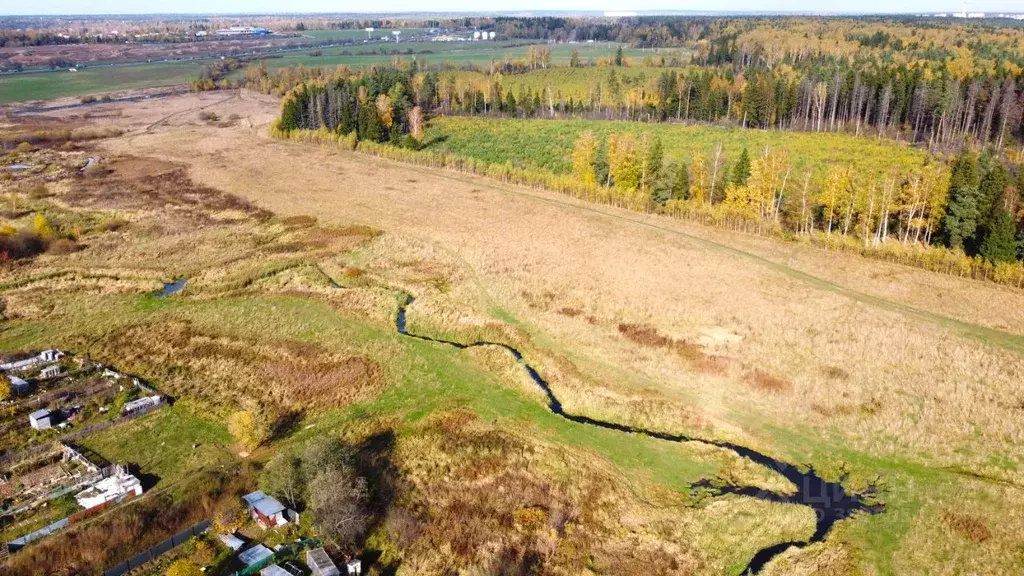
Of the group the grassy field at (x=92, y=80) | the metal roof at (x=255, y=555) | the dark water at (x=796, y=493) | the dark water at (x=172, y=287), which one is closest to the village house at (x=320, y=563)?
the metal roof at (x=255, y=555)

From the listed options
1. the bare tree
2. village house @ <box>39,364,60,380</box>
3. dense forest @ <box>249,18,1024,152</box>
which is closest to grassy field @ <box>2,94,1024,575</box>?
the bare tree

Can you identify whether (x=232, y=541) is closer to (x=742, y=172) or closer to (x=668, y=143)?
(x=742, y=172)

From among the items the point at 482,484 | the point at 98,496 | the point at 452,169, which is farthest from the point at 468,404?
the point at 452,169

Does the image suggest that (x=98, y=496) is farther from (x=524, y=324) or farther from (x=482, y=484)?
(x=524, y=324)

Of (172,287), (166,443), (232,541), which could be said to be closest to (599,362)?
(232,541)

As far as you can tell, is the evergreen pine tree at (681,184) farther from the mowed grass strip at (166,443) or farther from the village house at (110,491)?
the village house at (110,491)

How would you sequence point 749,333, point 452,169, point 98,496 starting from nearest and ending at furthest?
1. point 98,496
2. point 749,333
3. point 452,169
